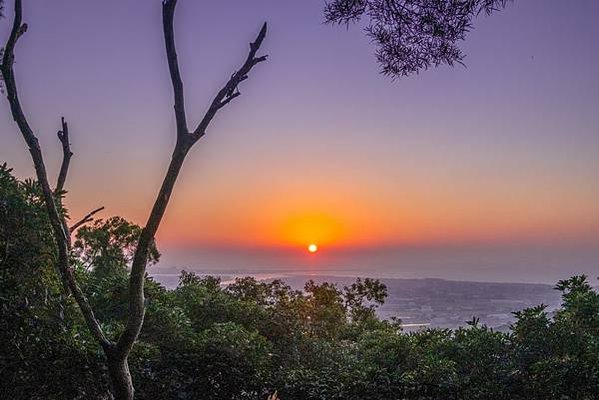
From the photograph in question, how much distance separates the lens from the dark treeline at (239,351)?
4477mm

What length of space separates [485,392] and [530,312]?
47.6 inches

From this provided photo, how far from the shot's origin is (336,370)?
19.7 ft

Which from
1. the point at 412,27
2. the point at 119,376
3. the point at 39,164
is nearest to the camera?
the point at 119,376

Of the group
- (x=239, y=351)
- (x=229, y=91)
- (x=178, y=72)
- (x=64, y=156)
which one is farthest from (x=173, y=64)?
(x=239, y=351)

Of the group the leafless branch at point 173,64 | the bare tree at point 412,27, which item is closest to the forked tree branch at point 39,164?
the leafless branch at point 173,64

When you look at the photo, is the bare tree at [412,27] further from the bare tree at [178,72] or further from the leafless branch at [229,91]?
the leafless branch at [229,91]

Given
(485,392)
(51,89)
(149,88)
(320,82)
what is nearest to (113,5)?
(149,88)

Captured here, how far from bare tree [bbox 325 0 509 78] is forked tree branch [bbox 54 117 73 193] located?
2.49 metres

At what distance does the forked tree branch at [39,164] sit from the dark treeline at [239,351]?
1.38ft

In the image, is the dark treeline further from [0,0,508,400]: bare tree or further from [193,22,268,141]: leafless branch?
[193,22,268,141]: leafless branch

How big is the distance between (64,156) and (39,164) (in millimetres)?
739

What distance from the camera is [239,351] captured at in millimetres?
5926

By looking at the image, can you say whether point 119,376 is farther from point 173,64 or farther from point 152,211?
point 173,64

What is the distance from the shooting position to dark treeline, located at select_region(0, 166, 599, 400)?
4.48 meters
